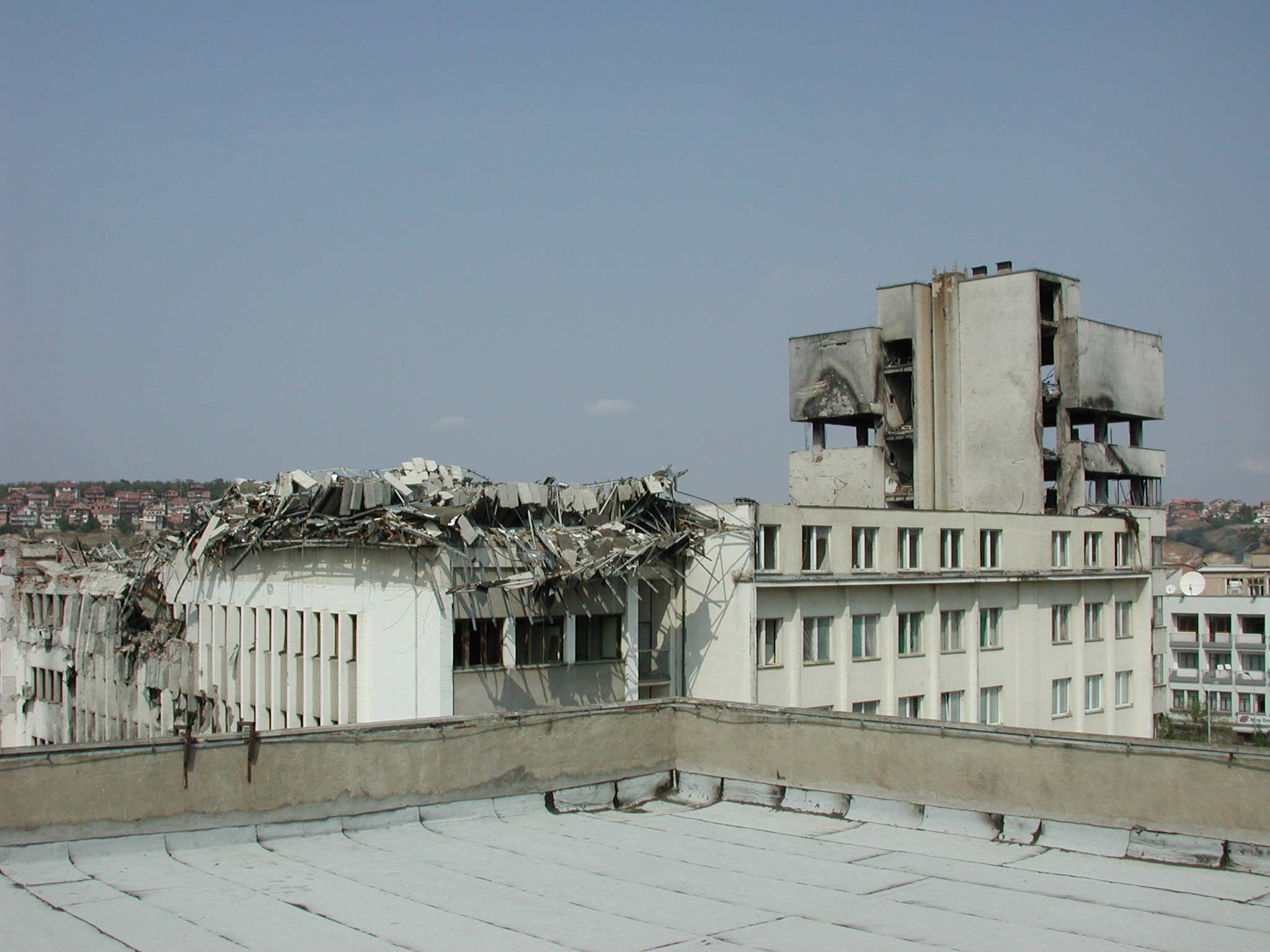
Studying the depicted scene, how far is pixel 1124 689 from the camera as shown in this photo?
179 ft

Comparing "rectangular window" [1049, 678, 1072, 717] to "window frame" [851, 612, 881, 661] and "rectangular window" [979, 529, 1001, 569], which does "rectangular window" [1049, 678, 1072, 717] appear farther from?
"window frame" [851, 612, 881, 661]

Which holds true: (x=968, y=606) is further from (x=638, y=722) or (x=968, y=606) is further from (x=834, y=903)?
(x=834, y=903)

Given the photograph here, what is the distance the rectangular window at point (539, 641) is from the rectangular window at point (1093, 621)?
29.5 m

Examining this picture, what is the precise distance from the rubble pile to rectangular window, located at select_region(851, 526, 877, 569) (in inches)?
311

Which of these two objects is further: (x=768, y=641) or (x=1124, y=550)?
(x=1124, y=550)

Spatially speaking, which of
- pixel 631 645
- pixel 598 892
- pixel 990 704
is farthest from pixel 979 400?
pixel 598 892

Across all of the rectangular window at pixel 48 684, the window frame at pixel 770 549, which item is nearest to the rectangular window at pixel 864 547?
the window frame at pixel 770 549

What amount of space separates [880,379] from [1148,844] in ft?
180

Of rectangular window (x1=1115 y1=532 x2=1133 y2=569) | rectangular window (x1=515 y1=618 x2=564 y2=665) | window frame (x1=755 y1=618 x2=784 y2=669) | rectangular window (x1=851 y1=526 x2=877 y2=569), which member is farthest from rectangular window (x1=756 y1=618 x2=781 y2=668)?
rectangular window (x1=1115 y1=532 x2=1133 y2=569)

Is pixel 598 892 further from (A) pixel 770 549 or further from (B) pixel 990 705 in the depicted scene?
(B) pixel 990 705

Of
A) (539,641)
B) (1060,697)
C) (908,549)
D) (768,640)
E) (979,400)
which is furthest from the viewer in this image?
(979,400)

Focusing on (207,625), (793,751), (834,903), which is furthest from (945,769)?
(207,625)

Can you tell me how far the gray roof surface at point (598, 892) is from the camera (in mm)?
9438

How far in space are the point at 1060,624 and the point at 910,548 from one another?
1210cm
